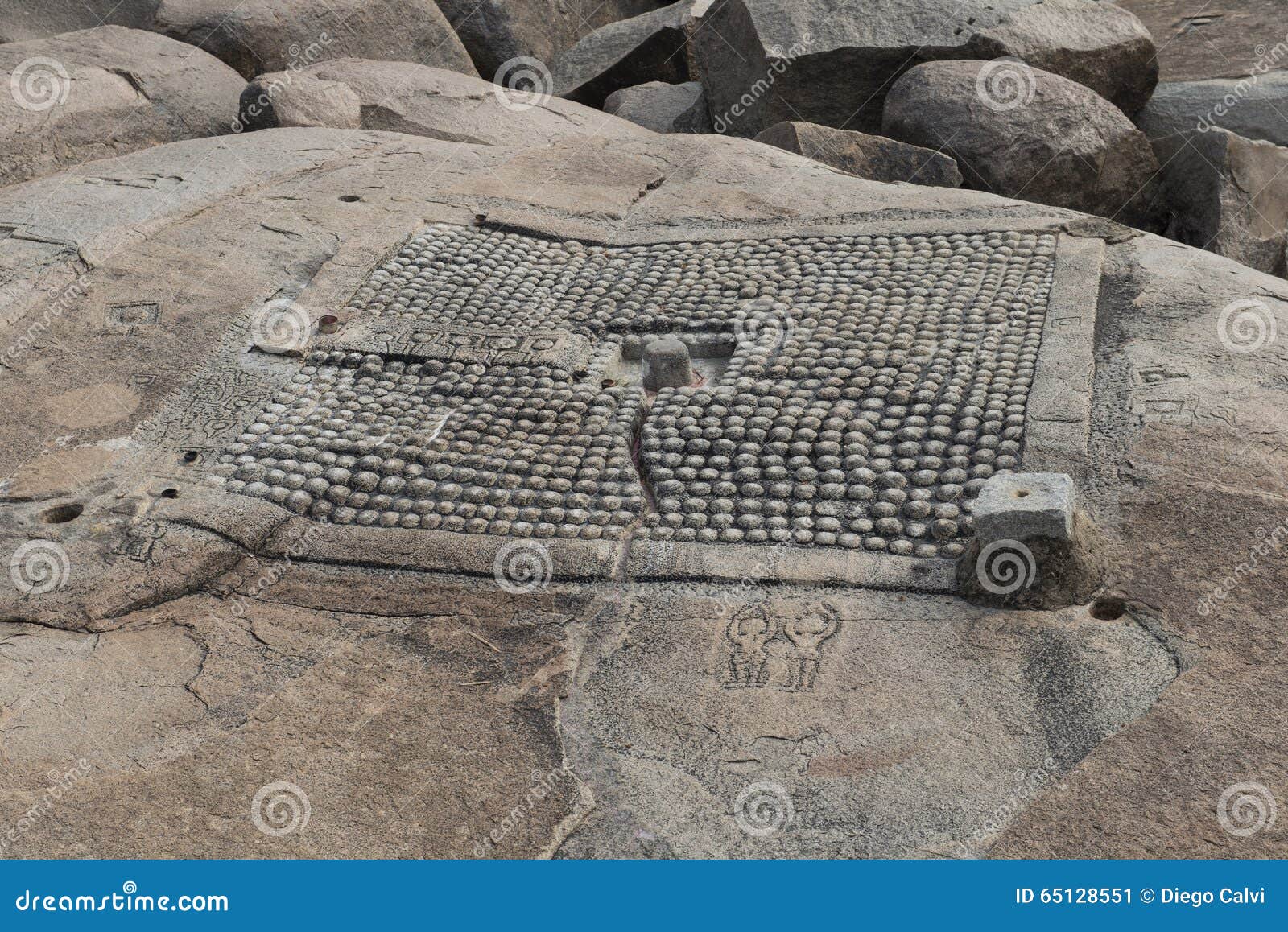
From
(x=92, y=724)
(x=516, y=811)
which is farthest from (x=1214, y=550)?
(x=92, y=724)

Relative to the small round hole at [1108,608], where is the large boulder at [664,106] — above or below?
below

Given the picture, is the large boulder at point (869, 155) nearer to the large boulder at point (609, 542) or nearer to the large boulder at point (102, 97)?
the large boulder at point (609, 542)

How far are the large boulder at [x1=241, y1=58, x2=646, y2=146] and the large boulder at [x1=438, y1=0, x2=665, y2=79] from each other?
6.39 feet

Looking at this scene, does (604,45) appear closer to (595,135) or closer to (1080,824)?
(595,135)

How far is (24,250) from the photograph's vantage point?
777 centimetres

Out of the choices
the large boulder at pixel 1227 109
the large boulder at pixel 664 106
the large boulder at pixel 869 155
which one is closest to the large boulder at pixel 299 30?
the large boulder at pixel 664 106

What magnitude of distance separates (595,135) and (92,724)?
7.13 metres

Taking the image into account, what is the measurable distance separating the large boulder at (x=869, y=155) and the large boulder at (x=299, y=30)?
434cm

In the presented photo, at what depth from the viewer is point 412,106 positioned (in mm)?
11047

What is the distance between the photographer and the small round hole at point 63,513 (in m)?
5.81

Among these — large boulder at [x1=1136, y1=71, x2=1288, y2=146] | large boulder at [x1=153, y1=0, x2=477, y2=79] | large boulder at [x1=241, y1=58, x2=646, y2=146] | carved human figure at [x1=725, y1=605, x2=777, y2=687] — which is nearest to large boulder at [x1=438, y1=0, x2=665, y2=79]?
large boulder at [x1=153, y1=0, x2=477, y2=79]

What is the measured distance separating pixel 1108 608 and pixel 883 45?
7.31 meters

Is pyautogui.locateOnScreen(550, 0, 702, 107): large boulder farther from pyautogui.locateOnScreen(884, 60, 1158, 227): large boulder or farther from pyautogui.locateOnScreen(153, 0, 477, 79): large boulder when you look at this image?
pyautogui.locateOnScreen(884, 60, 1158, 227): large boulder

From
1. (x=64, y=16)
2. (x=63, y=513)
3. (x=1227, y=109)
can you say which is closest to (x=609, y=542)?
(x=63, y=513)
